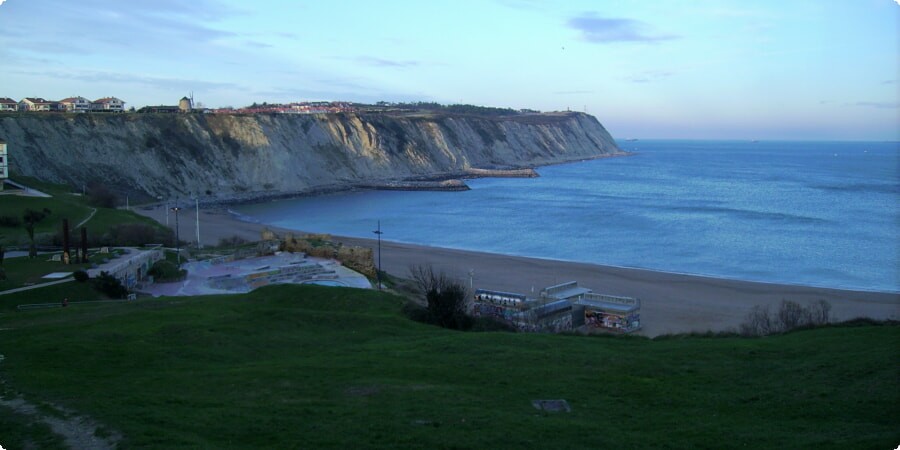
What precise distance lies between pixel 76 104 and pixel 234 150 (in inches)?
970

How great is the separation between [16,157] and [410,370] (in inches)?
2154

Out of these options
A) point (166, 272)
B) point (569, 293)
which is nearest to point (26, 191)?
point (166, 272)

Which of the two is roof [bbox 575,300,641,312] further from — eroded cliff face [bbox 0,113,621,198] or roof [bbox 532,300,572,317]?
eroded cliff face [bbox 0,113,621,198]

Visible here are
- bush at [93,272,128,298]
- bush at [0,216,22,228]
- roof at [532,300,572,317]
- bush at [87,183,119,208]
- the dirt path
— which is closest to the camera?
the dirt path

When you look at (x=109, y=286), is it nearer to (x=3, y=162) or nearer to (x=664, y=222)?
(x=3, y=162)

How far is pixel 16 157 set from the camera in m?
53.3

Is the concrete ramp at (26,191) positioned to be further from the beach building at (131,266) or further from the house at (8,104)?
the house at (8,104)

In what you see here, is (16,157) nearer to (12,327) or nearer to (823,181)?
(12,327)

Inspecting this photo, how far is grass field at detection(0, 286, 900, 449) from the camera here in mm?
7812

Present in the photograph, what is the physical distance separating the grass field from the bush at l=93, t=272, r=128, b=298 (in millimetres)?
5305

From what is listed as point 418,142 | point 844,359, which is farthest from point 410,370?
point 418,142

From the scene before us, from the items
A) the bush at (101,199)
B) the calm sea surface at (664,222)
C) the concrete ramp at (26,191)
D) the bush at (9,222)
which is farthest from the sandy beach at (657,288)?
the bush at (9,222)

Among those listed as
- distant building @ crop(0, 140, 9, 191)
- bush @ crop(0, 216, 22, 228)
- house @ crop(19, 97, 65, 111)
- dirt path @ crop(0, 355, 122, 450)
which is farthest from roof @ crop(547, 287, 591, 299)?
house @ crop(19, 97, 65, 111)

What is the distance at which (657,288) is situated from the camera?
2873 cm
